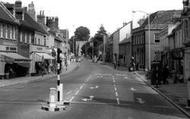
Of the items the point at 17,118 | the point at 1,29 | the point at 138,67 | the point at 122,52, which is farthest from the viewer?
the point at 122,52

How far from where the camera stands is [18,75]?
4178 cm

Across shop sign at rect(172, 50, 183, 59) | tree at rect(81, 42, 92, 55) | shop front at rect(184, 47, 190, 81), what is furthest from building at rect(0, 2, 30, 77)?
tree at rect(81, 42, 92, 55)

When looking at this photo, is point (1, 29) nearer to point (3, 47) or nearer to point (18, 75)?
point (3, 47)

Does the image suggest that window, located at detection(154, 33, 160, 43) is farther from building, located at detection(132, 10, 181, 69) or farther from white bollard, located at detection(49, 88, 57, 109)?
white bollard, located at detection(49, 88, 57, 109)

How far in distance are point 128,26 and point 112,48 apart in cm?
2033

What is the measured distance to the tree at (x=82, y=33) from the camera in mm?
184750

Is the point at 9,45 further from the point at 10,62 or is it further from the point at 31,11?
the point at 31,11

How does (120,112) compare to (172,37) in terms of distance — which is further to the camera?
(172,37)

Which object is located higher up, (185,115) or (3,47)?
(3,47)

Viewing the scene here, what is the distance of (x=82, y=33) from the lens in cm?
18825

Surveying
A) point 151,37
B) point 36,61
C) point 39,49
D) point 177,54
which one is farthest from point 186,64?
point 151,37

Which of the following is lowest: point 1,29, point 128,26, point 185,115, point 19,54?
point 185,115

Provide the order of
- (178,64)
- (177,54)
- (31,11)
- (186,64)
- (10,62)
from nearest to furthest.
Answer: (186,64) → (10,62) → (177,54) → (178,64) → (31,11)

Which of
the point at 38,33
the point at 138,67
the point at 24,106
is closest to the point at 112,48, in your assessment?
the point at 138,67
